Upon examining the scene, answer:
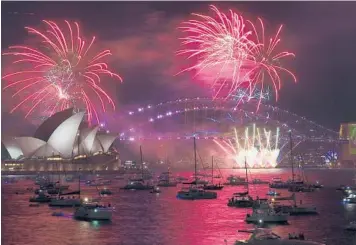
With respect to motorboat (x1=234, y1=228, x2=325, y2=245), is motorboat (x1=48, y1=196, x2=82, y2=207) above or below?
above

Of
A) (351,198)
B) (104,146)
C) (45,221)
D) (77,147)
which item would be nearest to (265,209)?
(45,221)

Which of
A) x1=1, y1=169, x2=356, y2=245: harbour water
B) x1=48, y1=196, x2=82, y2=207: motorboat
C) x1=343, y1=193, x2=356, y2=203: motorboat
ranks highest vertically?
x1=48, y1=196, x2=82, y2=207: motorboat

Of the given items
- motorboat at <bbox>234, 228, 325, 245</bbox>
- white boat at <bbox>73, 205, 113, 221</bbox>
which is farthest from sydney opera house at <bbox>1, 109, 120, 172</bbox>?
motorboat at <bbox>234, 228, 325, 245</bbox>

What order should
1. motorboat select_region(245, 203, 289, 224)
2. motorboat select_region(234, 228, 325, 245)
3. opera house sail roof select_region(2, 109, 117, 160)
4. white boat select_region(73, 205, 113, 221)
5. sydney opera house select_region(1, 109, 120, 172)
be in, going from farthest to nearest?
sydney opera house select_region(1, 109, 120, 172), opera house sail roof select_region(2, 109, 117, 160), white boat select_region(73, 205, 113, 221), motorboat select_region(245, 203, 289, 224), motorboat select_region(234, 228, 325, 245)

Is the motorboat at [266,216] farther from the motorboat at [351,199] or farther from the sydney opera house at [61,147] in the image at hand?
the sydney opera house at [61,147]

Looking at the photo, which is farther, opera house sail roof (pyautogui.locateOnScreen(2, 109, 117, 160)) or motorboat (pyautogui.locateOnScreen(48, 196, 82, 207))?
opera house sail roof (pyautogui.locateOnScreen(2, 109, 117, 160))

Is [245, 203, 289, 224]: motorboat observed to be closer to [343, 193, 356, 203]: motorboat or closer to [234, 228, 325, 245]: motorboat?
[234, 228, 325, 245]: motorboat

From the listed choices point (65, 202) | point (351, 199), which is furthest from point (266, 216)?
point (351, 199)
